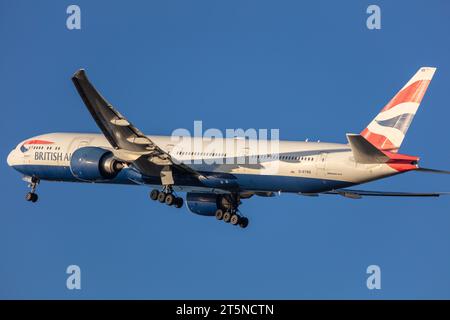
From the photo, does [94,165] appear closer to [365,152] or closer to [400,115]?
[365,152]

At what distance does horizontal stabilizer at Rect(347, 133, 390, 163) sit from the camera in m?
59.2

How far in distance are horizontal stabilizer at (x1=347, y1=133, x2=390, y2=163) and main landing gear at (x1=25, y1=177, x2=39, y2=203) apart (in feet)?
73.4

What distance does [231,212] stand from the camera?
231 ft

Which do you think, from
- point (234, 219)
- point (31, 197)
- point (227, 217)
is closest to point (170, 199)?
point (227, 217)

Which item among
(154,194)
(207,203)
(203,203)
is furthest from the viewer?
→ (203,203)

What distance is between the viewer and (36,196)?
2977 inches

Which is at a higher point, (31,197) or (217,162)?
(217,162)

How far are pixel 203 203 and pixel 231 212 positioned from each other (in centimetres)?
192

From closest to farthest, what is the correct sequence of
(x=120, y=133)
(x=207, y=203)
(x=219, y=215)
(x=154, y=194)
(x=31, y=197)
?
1. (x=120, y=133)
2. (x=154, y=194)
3. (x=219, y=215)
4. (x=207, y=203)
5. (x=31, y=197)

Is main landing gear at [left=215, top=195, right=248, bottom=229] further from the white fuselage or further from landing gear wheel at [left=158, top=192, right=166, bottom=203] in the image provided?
landing gear wheel at [left=158, top=192, right=166, bottom=203]

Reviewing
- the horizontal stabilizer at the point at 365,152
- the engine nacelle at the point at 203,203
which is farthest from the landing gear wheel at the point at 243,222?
the horizontal stabilizer at the point at 365,152

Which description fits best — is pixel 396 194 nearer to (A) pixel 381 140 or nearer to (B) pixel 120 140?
(A) pixel 381 140

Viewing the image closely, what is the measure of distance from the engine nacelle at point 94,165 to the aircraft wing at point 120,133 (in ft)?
3.61
